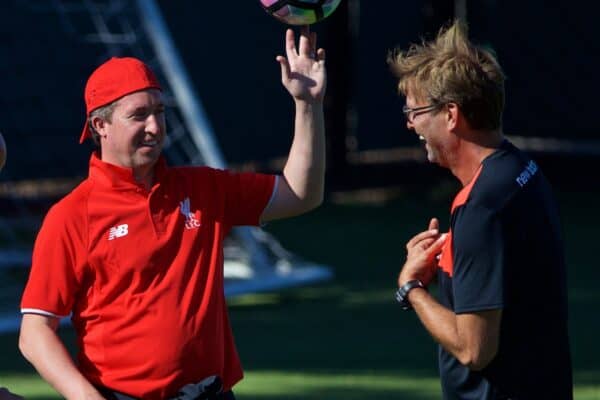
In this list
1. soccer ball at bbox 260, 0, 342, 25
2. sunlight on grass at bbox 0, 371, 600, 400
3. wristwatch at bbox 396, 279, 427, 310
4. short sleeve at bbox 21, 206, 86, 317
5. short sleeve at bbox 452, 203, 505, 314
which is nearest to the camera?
short sleeve at bbox 452, 203, 505, 314

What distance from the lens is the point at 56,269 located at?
4.28 metres

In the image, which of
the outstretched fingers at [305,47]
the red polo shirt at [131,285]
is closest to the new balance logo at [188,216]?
the red polo shirt at [131,285]

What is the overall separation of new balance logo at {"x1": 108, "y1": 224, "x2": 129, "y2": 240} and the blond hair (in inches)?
39.0

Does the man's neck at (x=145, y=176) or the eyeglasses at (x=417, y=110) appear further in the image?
the man's neck at (x=145, y=176)

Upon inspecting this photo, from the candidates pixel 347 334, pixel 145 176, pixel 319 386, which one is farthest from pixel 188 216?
pixel 347 334

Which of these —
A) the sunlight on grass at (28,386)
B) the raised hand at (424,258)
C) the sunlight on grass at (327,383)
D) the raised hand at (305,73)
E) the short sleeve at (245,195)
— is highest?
the raised hand at (305,73)

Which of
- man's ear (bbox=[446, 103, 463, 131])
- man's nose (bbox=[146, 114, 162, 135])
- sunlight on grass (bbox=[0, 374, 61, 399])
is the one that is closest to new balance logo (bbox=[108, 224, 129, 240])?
man's nose (bbox=[146, 114, 162, 135])

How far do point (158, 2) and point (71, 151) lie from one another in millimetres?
2387

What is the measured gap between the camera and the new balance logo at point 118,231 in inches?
172

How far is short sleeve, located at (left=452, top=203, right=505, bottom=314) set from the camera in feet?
12.7

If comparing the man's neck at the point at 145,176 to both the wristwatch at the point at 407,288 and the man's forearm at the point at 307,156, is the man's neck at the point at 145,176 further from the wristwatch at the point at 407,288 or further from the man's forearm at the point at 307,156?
the wristwatch at the point at 407,288

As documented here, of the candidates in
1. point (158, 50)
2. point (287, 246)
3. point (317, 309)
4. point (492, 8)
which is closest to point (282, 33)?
point (492, 8)

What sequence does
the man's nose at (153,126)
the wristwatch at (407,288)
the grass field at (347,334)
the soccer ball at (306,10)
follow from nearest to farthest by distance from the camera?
the wristwatch at (407,288) < the man's nose at (153,126) < the soccer ball at (306,10) < the grass field at (347,334)

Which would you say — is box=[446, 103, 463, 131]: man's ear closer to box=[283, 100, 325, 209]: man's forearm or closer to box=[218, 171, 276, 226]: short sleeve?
box=[283, 100, 325, 209]: man's forearm
